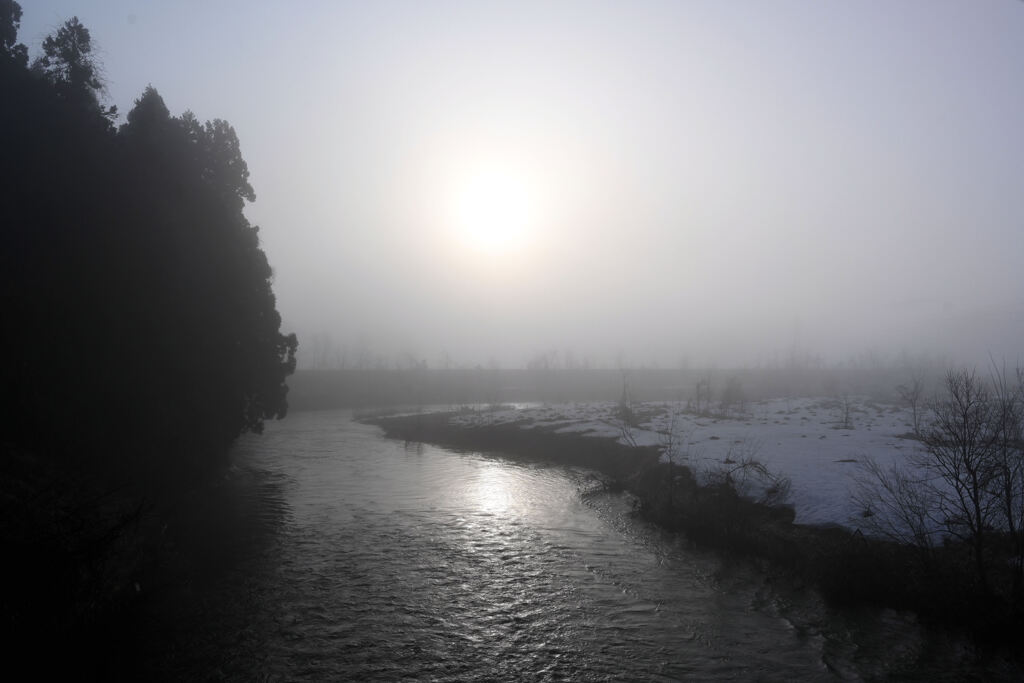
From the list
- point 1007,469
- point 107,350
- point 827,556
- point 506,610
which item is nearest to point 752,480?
point 827,556

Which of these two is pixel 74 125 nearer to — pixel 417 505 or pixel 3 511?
pixel 3 511

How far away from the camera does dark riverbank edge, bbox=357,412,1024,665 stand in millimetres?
13508

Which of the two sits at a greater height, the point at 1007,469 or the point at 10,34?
the point at 10,34

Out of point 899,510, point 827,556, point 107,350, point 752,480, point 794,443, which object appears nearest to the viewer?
point 827,556

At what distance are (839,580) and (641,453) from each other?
1851cm

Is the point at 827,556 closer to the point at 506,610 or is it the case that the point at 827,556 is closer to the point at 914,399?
the point at 506,610

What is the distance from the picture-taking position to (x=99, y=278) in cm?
2220

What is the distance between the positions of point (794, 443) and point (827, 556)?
16.9 meters

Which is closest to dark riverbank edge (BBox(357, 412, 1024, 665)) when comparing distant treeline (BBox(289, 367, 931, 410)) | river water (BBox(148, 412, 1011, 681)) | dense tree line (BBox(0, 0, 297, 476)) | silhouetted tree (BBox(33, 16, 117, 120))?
river water (BBox(148, 412, 1011, 681))

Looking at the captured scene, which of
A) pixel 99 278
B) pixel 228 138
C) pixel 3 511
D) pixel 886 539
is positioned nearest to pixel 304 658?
pixel 3 511

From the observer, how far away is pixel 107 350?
22141 millimetres

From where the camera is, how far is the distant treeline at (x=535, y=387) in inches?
3711

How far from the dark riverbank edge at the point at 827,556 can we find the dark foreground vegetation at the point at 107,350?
687 inches

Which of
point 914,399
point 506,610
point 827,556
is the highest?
point 914,399
